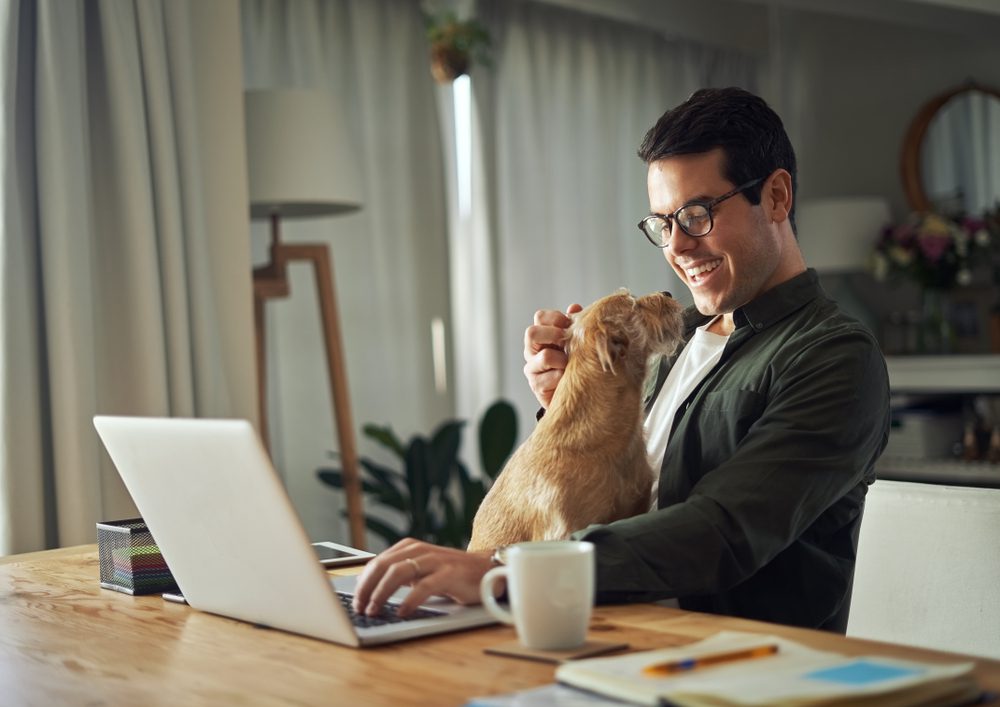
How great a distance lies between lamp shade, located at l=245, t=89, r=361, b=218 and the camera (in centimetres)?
339

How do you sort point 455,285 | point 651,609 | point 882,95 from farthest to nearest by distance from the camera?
point 882,95, point 455,285, point 651,609

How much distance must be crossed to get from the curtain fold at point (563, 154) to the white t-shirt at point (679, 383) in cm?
313

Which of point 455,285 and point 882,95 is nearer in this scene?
point 455,285

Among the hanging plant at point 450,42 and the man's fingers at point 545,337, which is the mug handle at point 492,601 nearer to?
the man's fingers at point 545,337

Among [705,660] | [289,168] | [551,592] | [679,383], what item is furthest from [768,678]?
[289,168]

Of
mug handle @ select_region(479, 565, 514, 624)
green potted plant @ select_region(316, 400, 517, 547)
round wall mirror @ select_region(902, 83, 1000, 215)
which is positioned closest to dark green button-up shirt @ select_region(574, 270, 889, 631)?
mug handle @ select_region(479, 565, 514, 624)

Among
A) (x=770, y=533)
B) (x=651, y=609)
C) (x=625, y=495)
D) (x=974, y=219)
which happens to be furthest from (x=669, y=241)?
(x=974, y=219)

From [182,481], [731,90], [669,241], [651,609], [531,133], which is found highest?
[531,133]

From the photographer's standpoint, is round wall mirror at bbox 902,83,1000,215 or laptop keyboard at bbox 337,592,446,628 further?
round wall mirror at bbox 902,83,1000,215

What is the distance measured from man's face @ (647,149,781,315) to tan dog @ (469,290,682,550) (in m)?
0.09

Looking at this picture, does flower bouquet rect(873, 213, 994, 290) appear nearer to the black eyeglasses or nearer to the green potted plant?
the green potted plant

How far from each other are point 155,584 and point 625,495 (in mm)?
651

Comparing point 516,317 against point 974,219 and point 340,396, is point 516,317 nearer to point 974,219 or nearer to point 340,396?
point 340,396

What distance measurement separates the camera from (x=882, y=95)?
5.82m
